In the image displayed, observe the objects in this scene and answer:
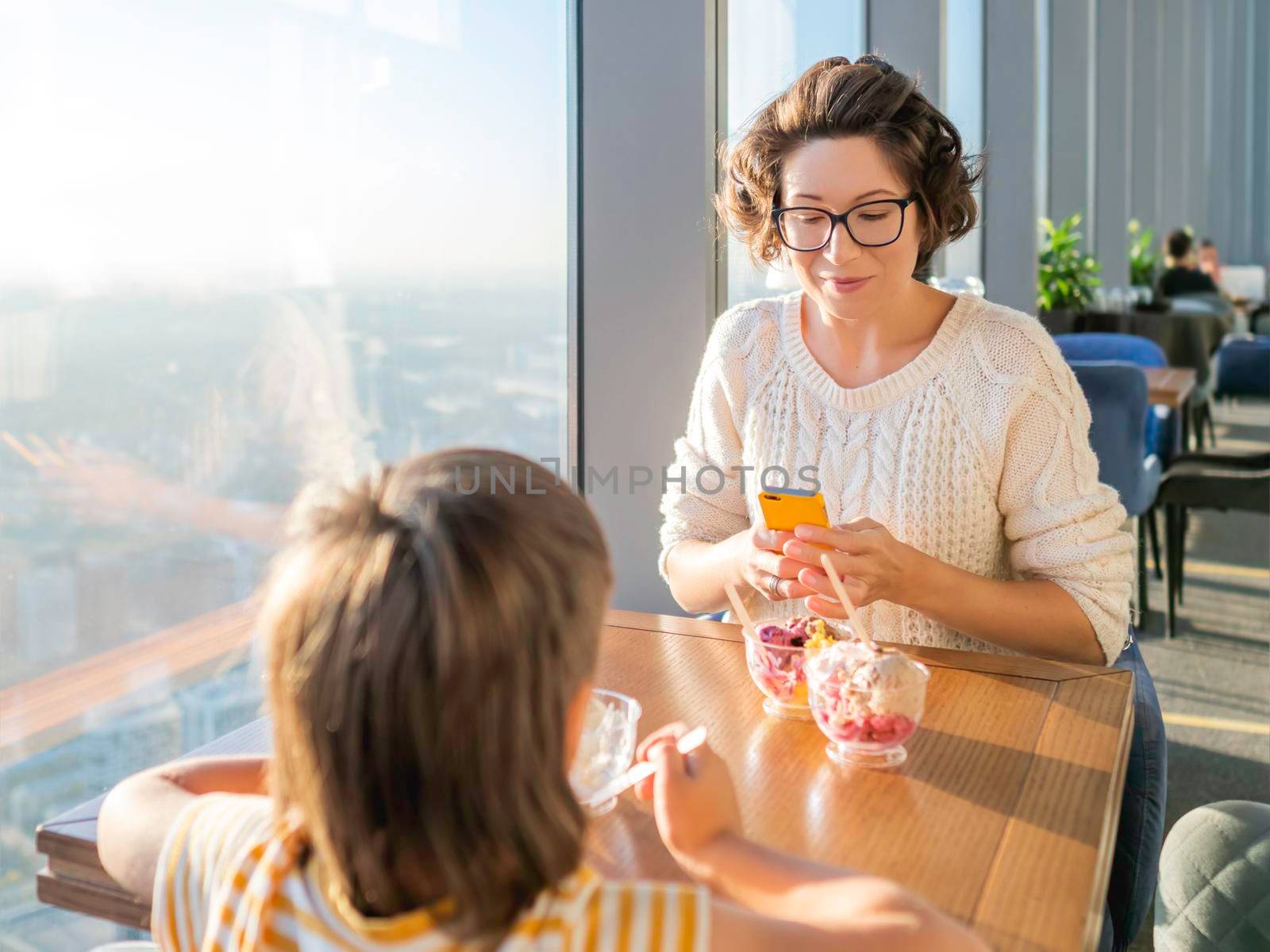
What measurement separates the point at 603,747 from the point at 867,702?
0.24m

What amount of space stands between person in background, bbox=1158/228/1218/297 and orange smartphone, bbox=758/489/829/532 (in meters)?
8.98

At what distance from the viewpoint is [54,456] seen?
1331mm

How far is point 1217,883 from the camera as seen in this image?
49.7 inches

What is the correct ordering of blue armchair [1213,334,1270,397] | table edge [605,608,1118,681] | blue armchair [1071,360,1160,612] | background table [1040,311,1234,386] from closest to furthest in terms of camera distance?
table edge [605,608,1118,681] < blue armchair [1071,360,1160,612] < background table [1040,311,1234,386] < blue armchair [1213,334,1270,397]

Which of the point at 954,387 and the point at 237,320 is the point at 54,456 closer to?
the point at 237,320

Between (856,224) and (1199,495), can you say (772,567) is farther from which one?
(1199,495)

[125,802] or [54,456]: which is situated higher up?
[54,456]

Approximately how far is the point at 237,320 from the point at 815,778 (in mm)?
960

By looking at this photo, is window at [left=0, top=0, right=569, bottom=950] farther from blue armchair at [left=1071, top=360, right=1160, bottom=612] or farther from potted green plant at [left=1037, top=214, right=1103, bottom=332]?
potted green plant at [left=1037, top=214, right=1103, bottom=332]

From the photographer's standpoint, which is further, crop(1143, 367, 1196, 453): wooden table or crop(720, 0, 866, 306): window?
crop(1143, 367, 1196, 453): wooden table

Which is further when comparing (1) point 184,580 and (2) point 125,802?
(1) point 184,580

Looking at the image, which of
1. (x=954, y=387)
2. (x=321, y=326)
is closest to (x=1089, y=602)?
(x=954, y=387)

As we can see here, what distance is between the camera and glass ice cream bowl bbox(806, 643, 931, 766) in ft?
3.39

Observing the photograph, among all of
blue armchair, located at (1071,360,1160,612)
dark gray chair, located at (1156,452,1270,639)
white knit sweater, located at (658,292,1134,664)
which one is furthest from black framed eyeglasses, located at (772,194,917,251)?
dark gray chair, located at (1156,452,1270,639)
